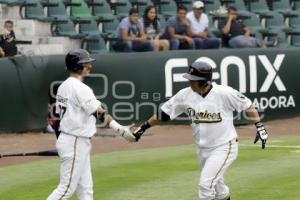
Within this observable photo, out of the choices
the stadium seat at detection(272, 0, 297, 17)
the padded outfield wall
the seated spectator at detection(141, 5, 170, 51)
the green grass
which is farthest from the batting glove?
the stadium seat at detection(272, 0, 297, 17)

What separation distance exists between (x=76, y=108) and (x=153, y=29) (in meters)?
10.9

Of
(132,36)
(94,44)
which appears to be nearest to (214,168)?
(132,36)

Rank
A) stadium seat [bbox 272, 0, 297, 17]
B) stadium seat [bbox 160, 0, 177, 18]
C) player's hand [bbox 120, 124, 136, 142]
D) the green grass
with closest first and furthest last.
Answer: player's hand [bbox 120, 124, 136, 142], the green grass, stadium seat [bbox 160, 0, 177, 18], stadium seat [bbox 272, 0, 297, 17]

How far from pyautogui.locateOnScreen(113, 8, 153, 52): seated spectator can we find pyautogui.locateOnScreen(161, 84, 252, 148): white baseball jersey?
9.40m

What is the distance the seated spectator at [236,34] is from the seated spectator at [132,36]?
98.0 inches

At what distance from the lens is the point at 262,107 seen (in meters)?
19.4

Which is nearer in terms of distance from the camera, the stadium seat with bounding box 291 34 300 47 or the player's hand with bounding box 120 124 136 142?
the player's hand with bounding box 120 124 136 142

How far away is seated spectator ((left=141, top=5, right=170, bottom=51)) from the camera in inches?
728

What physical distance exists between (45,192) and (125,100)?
704 cm

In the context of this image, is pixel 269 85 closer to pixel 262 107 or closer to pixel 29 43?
pixel 262 107

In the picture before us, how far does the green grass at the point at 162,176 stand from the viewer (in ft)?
34.6

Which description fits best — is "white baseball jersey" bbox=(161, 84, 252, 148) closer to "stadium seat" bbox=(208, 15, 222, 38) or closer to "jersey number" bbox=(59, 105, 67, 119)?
"jersey number" bbox=(59, 105, 67, 119)

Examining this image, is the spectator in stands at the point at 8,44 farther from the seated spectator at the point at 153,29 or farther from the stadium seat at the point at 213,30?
the stadium seat at the point at 213,30

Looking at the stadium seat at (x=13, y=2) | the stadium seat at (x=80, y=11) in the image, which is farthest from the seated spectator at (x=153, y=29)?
the stadium seat at (x=13, y=2)
